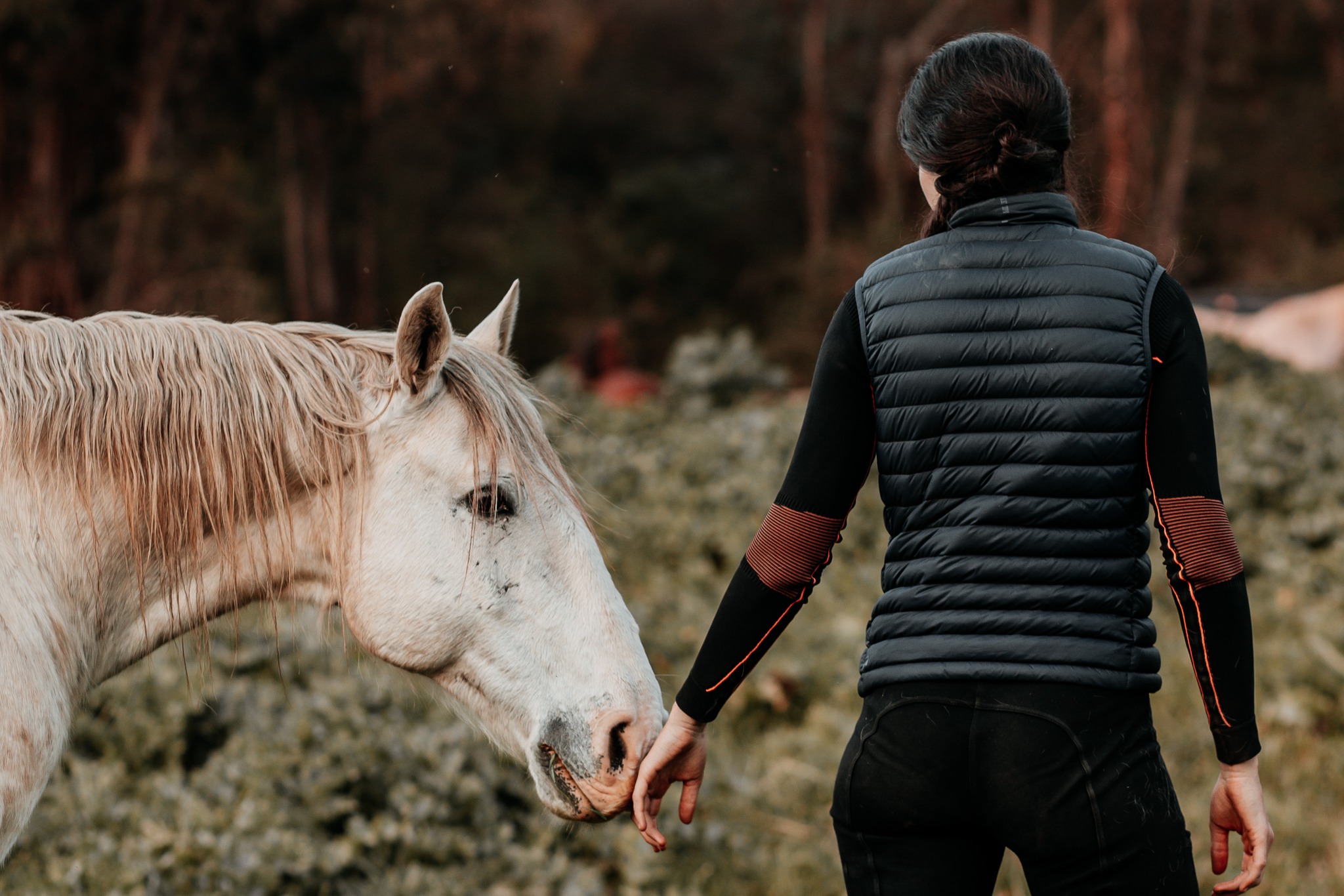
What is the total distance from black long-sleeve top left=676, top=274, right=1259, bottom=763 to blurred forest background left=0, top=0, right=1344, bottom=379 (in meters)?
11.5

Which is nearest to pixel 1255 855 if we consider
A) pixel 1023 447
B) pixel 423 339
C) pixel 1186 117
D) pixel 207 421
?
pixel 1023 447

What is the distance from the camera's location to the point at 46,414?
196 centimetres

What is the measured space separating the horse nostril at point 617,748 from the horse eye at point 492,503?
43 centimetres

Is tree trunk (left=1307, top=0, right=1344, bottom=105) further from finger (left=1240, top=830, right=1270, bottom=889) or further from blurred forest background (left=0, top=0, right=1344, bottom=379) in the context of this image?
finger (left=1240, top=830, right=1270, bottom=889)

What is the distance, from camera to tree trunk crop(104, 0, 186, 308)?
13227 millimetres

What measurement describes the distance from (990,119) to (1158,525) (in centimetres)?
65

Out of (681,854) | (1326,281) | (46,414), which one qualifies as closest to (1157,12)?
(1326,281)

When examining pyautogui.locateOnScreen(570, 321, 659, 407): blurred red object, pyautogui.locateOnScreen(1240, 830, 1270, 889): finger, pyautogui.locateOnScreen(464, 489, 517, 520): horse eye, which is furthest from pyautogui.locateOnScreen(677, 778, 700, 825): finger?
pyautogui.locateOnScreen(570, 321, 659, 407): blurred red object

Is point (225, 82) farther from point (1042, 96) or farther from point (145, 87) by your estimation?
point (1042, 96)

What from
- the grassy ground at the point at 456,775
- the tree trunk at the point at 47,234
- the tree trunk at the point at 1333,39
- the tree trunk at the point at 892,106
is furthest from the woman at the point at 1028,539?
the tree trunk at the point at 1333,39

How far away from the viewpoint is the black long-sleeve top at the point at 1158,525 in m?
1.63

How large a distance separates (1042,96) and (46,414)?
1.68m

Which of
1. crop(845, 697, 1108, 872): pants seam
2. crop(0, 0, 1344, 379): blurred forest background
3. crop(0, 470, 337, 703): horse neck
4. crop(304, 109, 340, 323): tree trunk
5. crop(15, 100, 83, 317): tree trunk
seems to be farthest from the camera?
crop(304, 109, 340, 323): tree trunk

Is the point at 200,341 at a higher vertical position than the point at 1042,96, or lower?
lower
